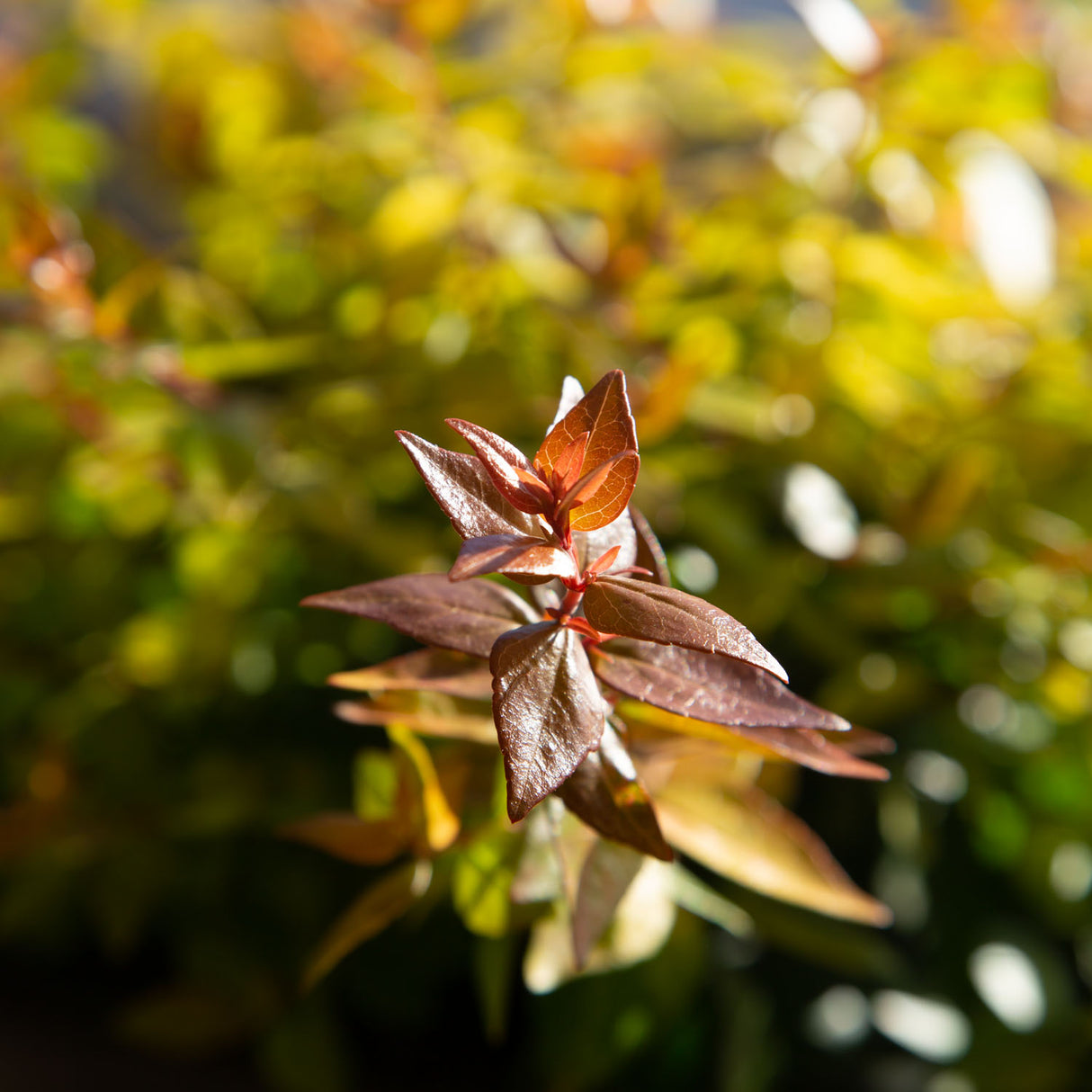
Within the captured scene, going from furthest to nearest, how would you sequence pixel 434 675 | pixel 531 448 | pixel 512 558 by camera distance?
pixel 531 448, pixel 434 675, pixel 512 558

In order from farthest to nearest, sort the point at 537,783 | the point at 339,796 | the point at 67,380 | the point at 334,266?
1. the point at 334,266
2. the point at 339,796
3. the point at 67,380
4. the point at 537,783

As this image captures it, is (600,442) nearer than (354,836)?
Yes

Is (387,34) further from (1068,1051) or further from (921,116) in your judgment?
(1068,1051)

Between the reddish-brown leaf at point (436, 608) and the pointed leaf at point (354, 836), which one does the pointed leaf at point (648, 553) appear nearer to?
the reddish-brown leaf at point (436, 608)

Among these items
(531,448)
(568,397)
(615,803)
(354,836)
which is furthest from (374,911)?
(531,448)

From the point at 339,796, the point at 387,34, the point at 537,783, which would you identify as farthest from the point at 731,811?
the point at 387,34

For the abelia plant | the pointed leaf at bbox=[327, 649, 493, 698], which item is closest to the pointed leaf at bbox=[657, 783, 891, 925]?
the abelia plant

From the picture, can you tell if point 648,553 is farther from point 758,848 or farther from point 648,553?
point 758,848
